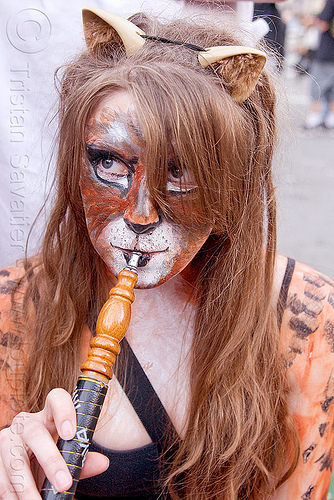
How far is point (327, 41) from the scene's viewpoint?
7105 millimetres

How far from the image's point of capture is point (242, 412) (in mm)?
1366

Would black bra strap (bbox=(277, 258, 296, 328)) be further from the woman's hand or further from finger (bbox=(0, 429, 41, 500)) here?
finger (bbox=(0, 429, 41, 500))

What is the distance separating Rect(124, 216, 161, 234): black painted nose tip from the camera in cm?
116

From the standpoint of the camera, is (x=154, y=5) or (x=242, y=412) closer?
(x=242, y=412)

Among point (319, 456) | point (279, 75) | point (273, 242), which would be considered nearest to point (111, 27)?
point (279, 75)

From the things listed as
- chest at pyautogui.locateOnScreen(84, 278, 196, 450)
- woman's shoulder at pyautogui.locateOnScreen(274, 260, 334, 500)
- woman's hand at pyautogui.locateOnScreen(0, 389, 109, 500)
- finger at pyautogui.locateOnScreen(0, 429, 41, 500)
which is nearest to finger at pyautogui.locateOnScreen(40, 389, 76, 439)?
woman's hand at pyautogui.locateOnScreen(0, 389, 109, 500)

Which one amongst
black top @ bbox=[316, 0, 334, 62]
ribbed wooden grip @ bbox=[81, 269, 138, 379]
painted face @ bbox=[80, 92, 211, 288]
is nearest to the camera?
ribbed wooden grip @ bbox=[81, 269, 138, 379]

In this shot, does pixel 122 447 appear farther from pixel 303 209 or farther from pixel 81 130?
pixel 303 209

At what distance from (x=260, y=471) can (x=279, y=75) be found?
3.54 ft

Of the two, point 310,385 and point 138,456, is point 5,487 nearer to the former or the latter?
point 138,456

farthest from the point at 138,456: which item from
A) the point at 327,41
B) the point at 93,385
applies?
the point at 327,41

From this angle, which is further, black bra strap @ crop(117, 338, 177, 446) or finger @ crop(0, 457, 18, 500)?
black bra strap @ crop(117, 338, 177, 446)

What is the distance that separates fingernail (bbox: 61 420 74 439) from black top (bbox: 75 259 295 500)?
17.5 inches

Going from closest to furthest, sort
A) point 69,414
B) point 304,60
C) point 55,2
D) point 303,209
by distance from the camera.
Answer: point 69,414, point 55,2, point 303,209, point 304,60
